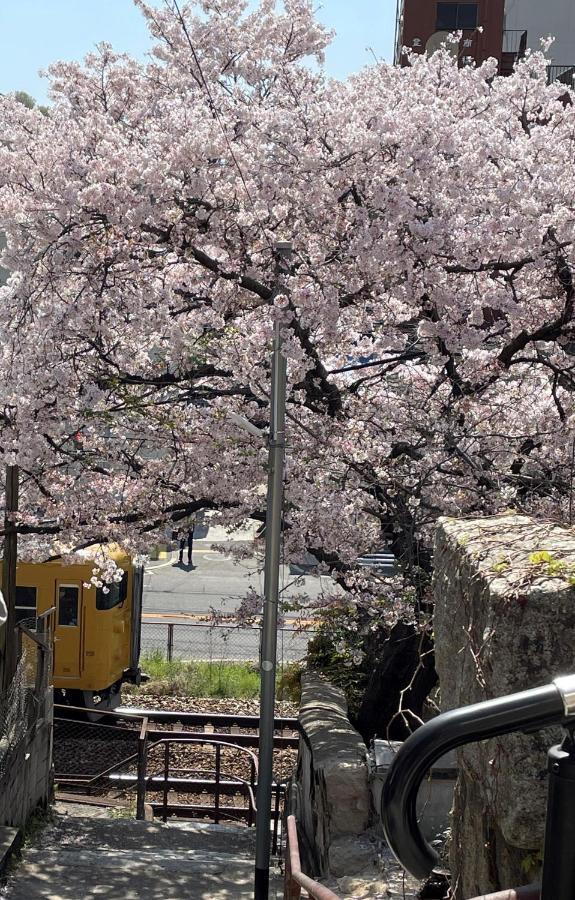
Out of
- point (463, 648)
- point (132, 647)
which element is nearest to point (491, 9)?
point (132, 647)

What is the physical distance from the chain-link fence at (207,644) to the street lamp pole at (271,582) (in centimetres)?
1143

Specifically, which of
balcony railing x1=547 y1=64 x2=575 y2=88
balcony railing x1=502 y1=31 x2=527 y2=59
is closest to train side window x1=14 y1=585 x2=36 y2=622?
balcony railing x1=547 y1=64 x2=575 y2=88

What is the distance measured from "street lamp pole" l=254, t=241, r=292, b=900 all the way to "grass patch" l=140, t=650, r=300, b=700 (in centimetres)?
853

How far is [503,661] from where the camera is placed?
2.65 m

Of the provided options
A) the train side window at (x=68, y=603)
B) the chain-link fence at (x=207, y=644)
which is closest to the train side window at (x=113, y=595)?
the train side window at (x=68, y=603)

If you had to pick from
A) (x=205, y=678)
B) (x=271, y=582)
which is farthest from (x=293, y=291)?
(x=205, y=678)

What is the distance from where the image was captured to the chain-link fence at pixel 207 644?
21766 mm

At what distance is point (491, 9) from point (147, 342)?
2582cm

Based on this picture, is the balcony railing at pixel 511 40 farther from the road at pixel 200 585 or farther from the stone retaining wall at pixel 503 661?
the stone retaining wall at pixel 503 661

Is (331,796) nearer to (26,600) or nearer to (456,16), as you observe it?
(26,600)

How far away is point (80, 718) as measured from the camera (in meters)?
17.2

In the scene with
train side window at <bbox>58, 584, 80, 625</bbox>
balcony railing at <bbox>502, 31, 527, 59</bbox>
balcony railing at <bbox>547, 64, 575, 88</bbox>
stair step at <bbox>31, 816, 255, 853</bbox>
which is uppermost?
balcony railing at <bbox>502, 31, 527, 59</bbox>

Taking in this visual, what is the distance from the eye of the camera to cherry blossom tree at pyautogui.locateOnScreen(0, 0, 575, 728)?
921 cm

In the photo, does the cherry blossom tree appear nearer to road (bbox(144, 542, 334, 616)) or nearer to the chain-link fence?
the chain-link fence
